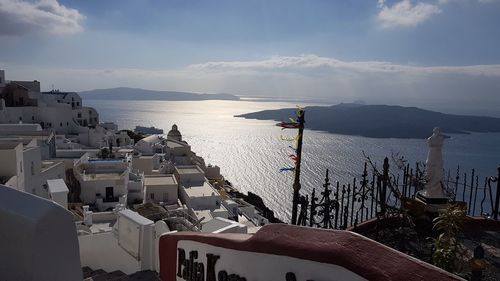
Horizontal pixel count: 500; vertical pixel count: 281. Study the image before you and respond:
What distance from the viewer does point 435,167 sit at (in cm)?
906

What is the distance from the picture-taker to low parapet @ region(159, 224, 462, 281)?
11.1 feet

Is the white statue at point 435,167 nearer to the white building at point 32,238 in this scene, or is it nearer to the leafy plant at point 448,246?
the leafy plant at point 448,246

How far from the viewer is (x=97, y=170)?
25.6 metres

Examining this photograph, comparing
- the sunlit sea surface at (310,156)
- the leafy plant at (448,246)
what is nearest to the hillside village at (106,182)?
the leafy plant at (448,246)

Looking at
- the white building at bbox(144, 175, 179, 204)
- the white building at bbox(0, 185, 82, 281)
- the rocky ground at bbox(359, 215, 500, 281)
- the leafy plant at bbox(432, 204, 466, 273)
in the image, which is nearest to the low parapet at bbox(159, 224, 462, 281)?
the white building at bbox(0, 185, 82, 281)

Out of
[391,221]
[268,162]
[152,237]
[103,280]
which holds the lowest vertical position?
[268,162]

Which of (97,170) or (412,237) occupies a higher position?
(412,237)

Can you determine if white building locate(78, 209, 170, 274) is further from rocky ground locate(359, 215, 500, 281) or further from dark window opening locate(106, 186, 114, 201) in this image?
dark window opening locate(106, 186, 114, 201)

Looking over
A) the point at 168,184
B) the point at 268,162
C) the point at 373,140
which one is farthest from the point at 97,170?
the point at 373,140

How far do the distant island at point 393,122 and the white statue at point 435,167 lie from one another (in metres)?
106

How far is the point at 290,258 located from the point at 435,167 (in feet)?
20.2

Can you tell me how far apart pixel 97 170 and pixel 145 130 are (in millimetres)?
95816

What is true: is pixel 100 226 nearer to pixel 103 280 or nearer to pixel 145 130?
pixel 103 280

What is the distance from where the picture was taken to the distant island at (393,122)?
114m
